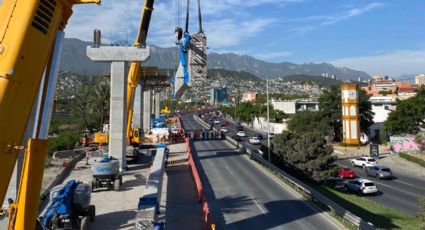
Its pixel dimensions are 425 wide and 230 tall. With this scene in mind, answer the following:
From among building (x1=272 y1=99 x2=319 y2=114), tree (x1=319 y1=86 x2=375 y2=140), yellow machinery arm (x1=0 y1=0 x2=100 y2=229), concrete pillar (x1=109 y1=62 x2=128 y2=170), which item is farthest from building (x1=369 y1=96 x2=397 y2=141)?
yellow machinery arm (x1=0 y1=0 x2=100 y2=229)

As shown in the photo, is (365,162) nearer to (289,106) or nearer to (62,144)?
(62,144)

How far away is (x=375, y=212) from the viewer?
28250mm

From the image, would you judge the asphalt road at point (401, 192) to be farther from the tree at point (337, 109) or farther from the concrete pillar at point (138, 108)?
the tree at point (337, 109)

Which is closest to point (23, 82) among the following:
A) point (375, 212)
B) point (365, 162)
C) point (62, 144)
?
point (375, 212)

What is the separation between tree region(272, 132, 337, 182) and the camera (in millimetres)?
37281

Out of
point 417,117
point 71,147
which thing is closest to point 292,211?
point 71,147

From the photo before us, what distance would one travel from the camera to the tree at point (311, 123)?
84125 millimetres

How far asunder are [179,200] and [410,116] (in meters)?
58.4

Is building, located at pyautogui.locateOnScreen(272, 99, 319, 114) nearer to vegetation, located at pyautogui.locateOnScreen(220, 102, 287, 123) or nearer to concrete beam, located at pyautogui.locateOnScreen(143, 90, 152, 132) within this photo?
vegetation, located at pyautogui.locateOnScreen(220, 102, 287, 123)

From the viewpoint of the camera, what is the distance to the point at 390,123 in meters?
73.6

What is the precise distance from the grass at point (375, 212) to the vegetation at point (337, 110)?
169 ft

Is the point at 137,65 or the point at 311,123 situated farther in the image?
the point at 311,123

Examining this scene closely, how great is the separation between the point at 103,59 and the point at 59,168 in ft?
36.7

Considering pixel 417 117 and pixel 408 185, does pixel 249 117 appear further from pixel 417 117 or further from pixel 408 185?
pixel 408 185
